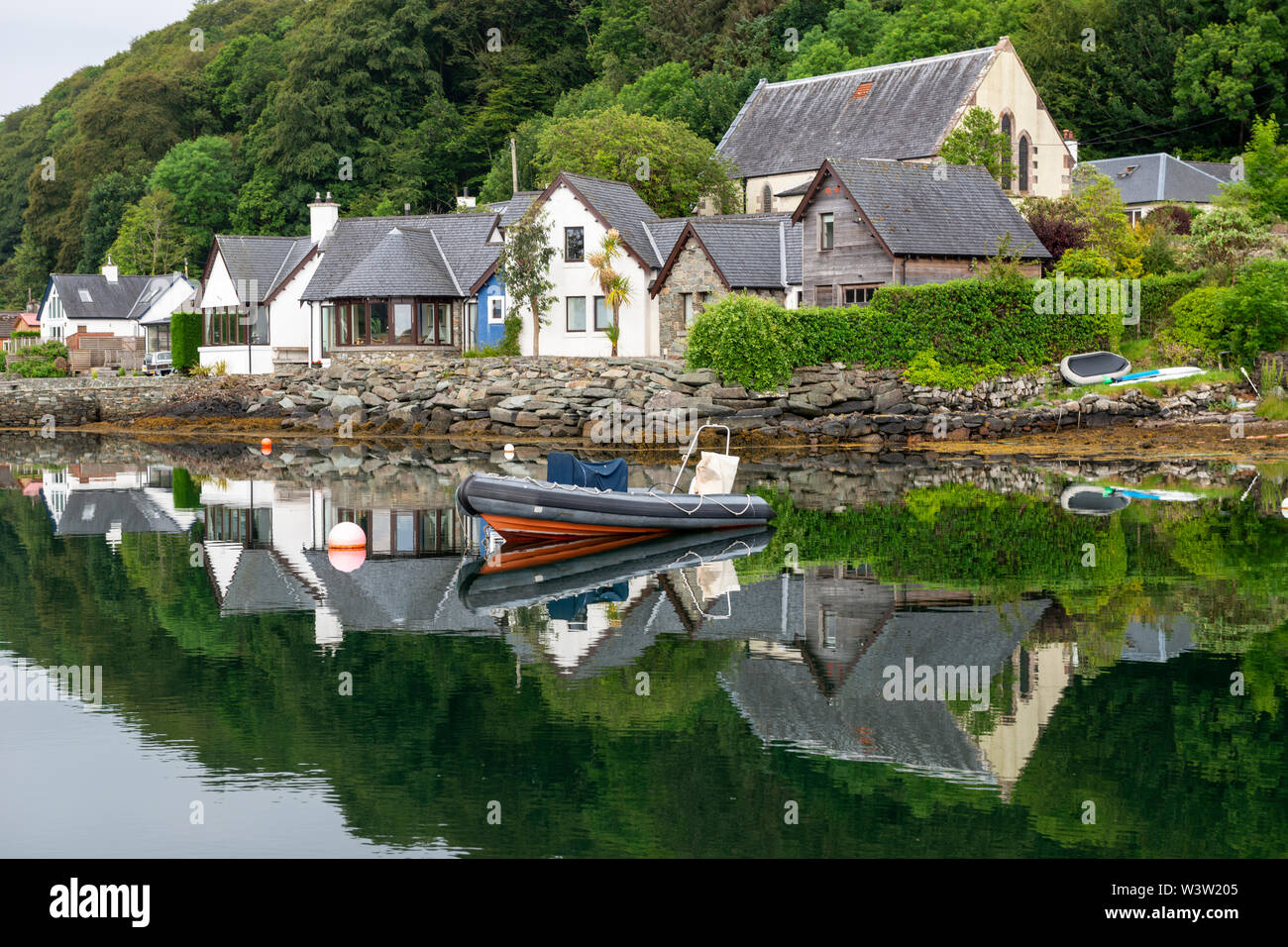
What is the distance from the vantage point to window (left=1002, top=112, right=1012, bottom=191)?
58.9 m

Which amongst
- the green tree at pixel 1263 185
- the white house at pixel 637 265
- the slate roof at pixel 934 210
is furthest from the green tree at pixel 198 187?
the green tree at pixel 1263 185

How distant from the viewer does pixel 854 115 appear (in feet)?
213

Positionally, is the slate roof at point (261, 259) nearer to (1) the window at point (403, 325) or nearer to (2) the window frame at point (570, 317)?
(1) the window at point (403, 325)

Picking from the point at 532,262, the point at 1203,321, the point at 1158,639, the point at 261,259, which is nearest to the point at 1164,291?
the point at 1203,321

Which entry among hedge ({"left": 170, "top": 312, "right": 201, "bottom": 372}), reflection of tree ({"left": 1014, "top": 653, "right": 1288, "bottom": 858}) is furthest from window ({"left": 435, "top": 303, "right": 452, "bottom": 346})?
reflection of tree ({"left": 1014, "top": 653, "right": 1288, "bottom": 858})

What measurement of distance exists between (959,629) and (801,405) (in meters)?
30.1

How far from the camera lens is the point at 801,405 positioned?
47625mm

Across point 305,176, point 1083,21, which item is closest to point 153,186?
point 305,176

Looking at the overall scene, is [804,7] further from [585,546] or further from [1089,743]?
[1089,743]

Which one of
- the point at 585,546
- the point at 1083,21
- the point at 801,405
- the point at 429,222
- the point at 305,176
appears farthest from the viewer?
the point at 305,176

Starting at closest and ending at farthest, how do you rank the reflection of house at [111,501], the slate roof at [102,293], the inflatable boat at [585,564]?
the inflatable boat at [585,564]
the reflection of house at [111,501]
the slate roof at [102,293]

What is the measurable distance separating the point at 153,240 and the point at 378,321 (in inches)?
1923

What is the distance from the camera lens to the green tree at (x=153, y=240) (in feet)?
332

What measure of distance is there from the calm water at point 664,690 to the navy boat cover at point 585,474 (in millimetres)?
1603
